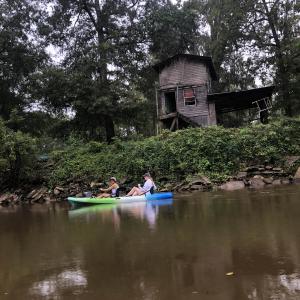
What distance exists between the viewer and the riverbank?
71.9 feet

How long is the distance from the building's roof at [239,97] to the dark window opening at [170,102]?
344 cm

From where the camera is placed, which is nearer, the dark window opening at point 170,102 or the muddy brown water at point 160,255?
the muddy brown water at point 160,255

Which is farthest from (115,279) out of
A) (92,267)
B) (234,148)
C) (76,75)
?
(76,75)

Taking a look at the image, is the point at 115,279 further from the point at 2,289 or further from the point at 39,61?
the point at 39,61

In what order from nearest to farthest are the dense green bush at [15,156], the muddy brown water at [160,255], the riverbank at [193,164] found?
the muddy brown water at [160,255] → the riverbank at [193,164] → the dense green bush at [15,156]

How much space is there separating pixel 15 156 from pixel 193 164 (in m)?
9.72

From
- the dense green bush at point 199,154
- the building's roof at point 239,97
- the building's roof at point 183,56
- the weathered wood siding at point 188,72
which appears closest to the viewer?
the dense green bush at point 199,154

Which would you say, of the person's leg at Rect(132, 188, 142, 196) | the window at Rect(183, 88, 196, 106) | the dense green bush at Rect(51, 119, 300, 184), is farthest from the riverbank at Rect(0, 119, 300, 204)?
the window at Rect(183, 88, 196, 106)

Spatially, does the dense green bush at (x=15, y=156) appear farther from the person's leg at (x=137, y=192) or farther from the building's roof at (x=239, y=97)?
the building's roof at (x=239, y=97)

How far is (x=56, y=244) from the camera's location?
388 inches

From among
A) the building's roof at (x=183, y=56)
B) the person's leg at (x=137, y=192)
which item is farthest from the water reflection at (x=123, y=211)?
the building's roof at (x=183, y=56)

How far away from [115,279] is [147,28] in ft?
94.2

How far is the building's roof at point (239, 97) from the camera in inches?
1167

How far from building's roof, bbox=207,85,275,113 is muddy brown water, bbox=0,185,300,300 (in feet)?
55.1
